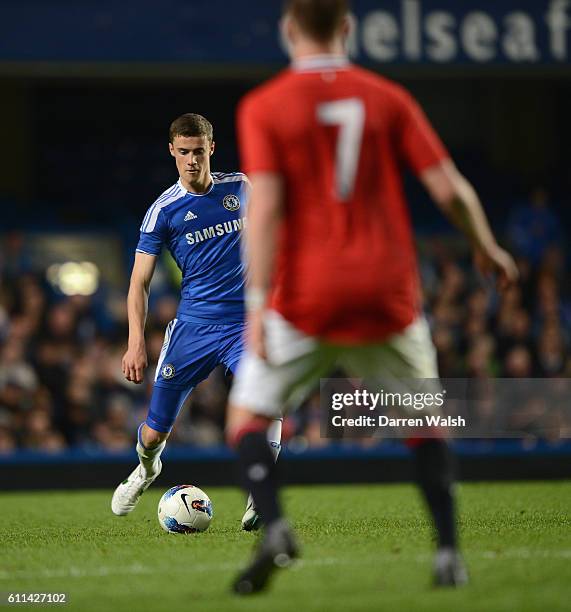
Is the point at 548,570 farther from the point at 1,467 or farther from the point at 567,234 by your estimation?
the point at 567,234

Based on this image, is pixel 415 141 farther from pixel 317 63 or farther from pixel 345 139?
pixel 317 63

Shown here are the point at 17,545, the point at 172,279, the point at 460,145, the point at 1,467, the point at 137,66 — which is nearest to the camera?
the point at 17,545

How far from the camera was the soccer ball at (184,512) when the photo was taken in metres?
6.67

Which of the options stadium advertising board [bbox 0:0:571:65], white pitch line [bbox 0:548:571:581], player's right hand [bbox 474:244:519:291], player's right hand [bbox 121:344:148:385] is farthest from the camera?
stadium advertising board [bbox 0:0:571:65]

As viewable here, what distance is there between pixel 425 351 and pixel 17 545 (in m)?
2.74

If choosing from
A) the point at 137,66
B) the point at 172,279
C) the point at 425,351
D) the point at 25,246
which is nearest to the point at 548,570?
the point at 425,351

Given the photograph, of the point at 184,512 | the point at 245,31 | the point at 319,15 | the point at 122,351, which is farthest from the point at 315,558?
the point at 245,31

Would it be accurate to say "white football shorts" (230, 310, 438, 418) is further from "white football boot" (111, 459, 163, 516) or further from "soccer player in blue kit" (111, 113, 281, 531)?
"white football boot" (111, 459, 163, 516)

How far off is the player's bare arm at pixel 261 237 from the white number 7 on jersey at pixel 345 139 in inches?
8.1

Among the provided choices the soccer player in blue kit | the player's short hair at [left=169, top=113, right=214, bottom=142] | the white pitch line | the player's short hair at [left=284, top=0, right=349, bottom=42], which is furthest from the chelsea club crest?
the player's short hair at [left=284, top=0, right=349, bottom=42]

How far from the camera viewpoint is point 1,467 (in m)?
Result: 11.2

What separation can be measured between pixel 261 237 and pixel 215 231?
2.94m

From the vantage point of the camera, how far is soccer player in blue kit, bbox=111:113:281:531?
6.97 m

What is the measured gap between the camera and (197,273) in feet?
23.3
